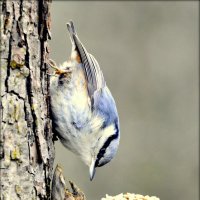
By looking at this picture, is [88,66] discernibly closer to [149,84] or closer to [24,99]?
[24,99]

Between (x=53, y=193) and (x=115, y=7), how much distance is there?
5852mm

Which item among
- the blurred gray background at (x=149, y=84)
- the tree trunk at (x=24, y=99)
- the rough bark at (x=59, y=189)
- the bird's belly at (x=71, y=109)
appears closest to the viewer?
the tree trunk at (x=24, y=99)

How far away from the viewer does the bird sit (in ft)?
14.4

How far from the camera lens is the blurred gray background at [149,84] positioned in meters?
8.99

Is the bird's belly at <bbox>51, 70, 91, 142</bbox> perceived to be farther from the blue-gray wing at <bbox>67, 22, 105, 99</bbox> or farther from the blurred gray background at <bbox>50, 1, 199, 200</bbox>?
the blurred gray background at <bbox>50, 1, 199, 200</bbox>

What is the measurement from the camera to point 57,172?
155 inches

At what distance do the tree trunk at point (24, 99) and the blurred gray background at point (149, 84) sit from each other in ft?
16.0

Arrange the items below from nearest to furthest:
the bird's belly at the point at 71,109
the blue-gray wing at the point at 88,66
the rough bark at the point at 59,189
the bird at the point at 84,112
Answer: the rough bark at the point at 59,189 < the bird's belly at the point at 71,109 < the bird at the point at 84,112 < the blue-gray wing at the point at 88,66

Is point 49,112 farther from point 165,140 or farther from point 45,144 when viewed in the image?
point 165,140

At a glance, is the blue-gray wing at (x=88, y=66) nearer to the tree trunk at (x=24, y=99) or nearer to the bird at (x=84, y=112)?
the bird at (x=84, y=112)

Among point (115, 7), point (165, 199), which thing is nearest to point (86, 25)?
point (115, 7)

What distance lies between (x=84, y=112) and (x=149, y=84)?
491 cm

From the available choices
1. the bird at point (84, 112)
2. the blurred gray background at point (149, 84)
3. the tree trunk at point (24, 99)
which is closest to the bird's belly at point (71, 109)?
the bird at point (84, 112)

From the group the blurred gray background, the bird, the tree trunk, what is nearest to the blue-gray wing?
the bird
